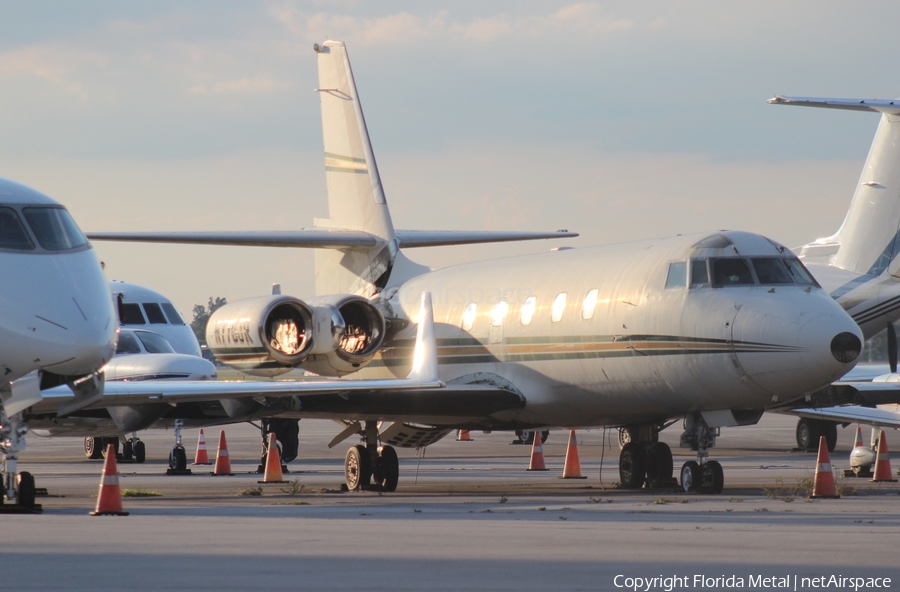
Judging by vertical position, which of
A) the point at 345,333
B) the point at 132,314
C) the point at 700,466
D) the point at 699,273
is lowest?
the point at 700,466

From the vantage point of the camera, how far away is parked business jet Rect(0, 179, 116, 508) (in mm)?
11055

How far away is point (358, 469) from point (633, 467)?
3530 mm

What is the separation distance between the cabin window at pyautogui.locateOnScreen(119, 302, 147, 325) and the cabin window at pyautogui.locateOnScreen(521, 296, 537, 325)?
12.0 m

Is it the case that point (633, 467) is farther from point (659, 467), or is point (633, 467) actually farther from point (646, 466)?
point (659, 467)

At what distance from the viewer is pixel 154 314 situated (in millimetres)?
27906

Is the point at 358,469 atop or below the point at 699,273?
below

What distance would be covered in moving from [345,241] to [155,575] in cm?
1429

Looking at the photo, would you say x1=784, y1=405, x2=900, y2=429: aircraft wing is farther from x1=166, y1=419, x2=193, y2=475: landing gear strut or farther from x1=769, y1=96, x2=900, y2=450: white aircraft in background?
x1=166, y1=419, x2=193, y2=475: landing gear strut

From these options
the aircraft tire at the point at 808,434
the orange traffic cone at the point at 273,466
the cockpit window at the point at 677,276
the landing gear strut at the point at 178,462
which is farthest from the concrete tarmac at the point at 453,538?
the aircraft tire at the point at 808,434

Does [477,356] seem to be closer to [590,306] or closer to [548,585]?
[590,306]

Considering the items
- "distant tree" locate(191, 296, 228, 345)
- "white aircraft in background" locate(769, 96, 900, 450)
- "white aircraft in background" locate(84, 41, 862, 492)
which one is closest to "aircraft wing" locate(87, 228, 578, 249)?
"white aircraft in background" locate(84, 41, 862, 492)

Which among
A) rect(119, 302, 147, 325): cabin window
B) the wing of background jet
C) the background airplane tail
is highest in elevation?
the background airplane tail

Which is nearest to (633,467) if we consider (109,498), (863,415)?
(863,415)

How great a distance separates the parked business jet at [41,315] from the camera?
11.1 meters
